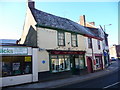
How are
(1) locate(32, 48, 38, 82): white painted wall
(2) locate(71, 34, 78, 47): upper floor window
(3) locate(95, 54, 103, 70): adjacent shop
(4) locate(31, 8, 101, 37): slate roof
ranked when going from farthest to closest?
(3) locate(95, 54, 103, 70): adjacent shop → (2) locate(71, 34, 78, 47): upper floor window → (4) locate(31, 8, 101, 37): slate roof → (1) locate(32, 48, 38, 82): white painted wall

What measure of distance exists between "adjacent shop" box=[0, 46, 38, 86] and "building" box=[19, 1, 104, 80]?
3.38ft

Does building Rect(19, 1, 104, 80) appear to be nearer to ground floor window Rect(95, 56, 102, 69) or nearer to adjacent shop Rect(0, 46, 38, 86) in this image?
adjacent shop Rect(0, 46, 38, 86)

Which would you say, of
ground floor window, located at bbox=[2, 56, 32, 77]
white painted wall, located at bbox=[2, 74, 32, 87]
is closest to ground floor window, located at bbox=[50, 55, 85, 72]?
ground floor window, located at bbox=[2, 56, 32, 77]

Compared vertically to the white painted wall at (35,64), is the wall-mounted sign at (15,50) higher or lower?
higher

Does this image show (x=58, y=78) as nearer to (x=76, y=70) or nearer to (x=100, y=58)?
(x=76, y=70)

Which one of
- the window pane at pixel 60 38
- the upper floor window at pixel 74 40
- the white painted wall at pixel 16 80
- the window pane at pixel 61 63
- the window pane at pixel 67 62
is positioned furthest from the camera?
the upper floor window at pixel 74 40

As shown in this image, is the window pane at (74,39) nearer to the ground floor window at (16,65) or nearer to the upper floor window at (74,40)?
the upper floor window at (74,40)

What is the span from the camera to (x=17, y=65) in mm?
11227

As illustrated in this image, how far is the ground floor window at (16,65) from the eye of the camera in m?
10.5

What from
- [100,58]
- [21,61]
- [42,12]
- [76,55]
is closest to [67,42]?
[76,55]

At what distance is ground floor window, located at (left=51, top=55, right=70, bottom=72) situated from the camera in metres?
13.9

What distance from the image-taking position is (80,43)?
18.0m

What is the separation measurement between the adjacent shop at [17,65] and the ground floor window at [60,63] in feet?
8.47

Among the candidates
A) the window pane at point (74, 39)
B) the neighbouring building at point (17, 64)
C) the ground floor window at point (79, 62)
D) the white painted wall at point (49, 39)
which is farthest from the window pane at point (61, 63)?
the neighbouring building at point (17, 64)
